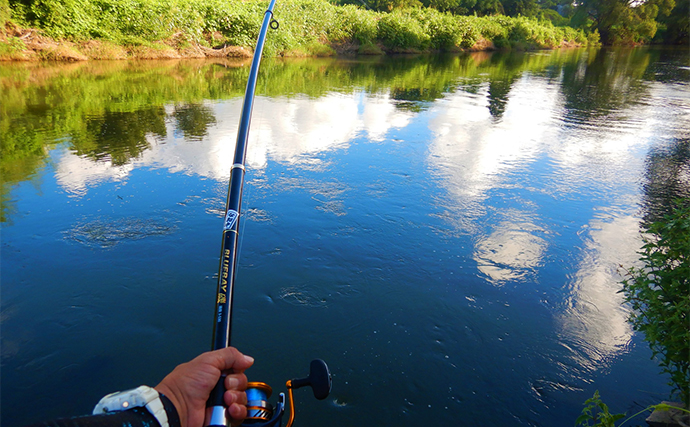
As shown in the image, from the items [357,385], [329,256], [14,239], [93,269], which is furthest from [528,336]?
[14,239]

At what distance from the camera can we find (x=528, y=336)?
3.11 m

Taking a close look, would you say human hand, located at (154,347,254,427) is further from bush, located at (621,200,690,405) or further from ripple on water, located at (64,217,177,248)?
ripple on water, located at (64,217,177,248)

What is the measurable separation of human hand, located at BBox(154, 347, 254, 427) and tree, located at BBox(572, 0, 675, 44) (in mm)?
61433

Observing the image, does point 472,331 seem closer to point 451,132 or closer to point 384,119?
point 451,132

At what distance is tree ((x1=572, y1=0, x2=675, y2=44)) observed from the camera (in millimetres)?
48062

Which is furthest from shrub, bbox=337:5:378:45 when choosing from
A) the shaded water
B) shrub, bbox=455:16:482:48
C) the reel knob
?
the reel knob

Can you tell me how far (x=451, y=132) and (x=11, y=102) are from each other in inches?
375

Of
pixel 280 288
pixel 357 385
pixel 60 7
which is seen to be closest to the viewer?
pixel 357 385

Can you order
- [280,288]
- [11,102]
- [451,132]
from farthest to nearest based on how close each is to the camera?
[11,102] < [451,132] < [280,288]

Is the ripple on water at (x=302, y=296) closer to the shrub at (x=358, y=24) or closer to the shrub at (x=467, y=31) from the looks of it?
the shrub at (x=358, y=24)

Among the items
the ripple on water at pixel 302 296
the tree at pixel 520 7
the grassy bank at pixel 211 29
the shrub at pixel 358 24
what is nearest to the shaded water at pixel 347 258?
the ripple on water at pixel 302 296

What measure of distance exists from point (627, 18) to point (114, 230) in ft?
199

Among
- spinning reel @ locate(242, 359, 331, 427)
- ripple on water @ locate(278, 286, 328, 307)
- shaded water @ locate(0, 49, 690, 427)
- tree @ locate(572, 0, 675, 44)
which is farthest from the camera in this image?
tree @ locate(572, 0, 675, 44)

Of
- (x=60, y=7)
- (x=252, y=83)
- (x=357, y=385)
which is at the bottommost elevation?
(x=357, y=385)
